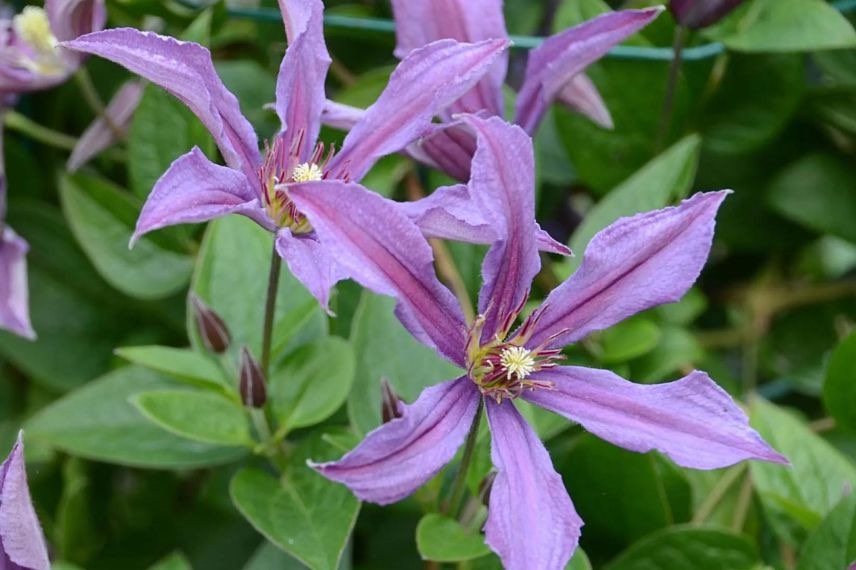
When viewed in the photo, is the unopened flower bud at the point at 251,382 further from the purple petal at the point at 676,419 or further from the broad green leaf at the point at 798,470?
the broad green leaf at the point at 798,470

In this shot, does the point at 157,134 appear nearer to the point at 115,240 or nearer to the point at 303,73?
the point at 115,240

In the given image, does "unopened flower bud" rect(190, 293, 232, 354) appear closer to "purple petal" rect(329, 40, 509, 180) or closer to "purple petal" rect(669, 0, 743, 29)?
"purple petal" rect(329, 40, 509, 180)

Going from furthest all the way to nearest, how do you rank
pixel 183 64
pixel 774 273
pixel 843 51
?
pixel 774 273
pixel 843 51
pixel 183 64

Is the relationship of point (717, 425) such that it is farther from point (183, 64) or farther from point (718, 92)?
point (718, 92)

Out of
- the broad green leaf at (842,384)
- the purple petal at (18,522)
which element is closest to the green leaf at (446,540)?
the purple petal at (18,522)

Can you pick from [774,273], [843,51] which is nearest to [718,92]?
[843,51]

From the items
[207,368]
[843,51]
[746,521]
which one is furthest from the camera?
[843,51]

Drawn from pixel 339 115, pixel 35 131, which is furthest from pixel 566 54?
pixel 35 131
